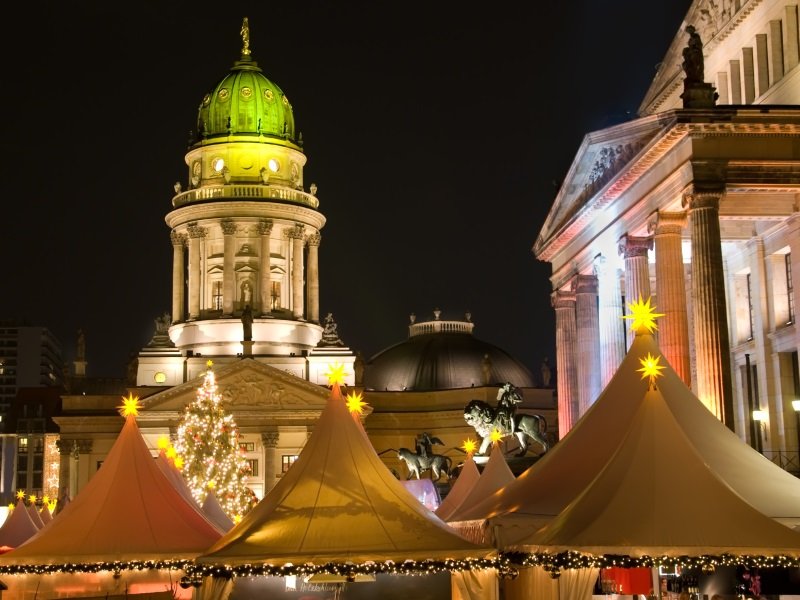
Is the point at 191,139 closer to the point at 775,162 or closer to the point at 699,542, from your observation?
the point at 775,162

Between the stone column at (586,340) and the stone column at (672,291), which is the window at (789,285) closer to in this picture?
the stone column at (672,291)

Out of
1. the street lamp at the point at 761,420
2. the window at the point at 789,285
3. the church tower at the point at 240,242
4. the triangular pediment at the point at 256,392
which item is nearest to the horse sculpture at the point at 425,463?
the street lamp at the point at 761,420

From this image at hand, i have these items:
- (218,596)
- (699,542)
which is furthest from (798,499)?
(218,596)

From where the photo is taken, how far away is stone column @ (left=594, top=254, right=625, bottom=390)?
157 feet

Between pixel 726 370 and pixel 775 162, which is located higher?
pixel 775 162

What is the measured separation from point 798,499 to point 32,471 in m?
119

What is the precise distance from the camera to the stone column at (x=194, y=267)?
99.2 m

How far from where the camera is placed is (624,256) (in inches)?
1816

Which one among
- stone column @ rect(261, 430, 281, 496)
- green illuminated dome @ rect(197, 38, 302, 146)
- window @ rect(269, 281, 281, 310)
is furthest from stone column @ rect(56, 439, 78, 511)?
green illuminated dome @ rect(197, 38, 302, 146)

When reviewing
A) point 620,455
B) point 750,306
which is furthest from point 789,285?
point 620,455

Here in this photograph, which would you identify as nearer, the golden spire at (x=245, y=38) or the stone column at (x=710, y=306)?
the stone column at (x=710, y=306)

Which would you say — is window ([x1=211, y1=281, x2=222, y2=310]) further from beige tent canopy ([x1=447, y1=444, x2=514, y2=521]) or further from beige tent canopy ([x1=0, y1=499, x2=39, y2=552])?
beige tent canopy ([x1=447, y1=444, x2=514, y2=521])

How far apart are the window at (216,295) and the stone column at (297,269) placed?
539 centimetres

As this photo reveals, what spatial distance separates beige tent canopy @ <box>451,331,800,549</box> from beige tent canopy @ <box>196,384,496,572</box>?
83.1 inches
